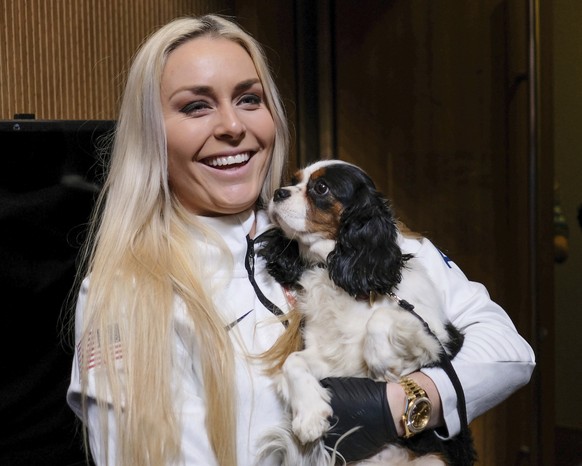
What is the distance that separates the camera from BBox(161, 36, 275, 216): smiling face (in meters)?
1.88

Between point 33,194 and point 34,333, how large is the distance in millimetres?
363

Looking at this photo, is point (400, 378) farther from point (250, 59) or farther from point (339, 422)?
point (250, 59)

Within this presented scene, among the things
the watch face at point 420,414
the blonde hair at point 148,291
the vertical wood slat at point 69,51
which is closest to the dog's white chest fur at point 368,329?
the watch face at point 420,414

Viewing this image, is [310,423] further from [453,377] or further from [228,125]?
[228,125]

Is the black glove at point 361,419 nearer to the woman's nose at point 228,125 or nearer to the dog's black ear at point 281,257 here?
the dog's black ear at point 281,257

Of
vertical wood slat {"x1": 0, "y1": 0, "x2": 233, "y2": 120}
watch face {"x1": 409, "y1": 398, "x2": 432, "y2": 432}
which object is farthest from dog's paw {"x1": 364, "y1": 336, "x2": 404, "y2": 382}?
vertical wood slat {"x1": 0, "y1": 0, "x2": 233, "y2": 120}

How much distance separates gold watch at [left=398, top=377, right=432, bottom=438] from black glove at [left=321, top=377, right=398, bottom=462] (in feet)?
0.11

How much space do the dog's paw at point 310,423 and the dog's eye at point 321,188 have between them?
532mm

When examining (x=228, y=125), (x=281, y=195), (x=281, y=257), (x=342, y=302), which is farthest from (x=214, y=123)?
(x=342, y=302)

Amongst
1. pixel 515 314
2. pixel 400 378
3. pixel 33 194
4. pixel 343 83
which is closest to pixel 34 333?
pixel 33 194

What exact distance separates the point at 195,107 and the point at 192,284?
42 cm

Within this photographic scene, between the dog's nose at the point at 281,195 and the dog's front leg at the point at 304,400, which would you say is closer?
the dog's front leg at the point at 304,400

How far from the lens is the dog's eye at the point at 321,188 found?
1965mm

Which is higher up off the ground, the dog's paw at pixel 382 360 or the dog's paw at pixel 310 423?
the dog's paw at pixel 382 360
